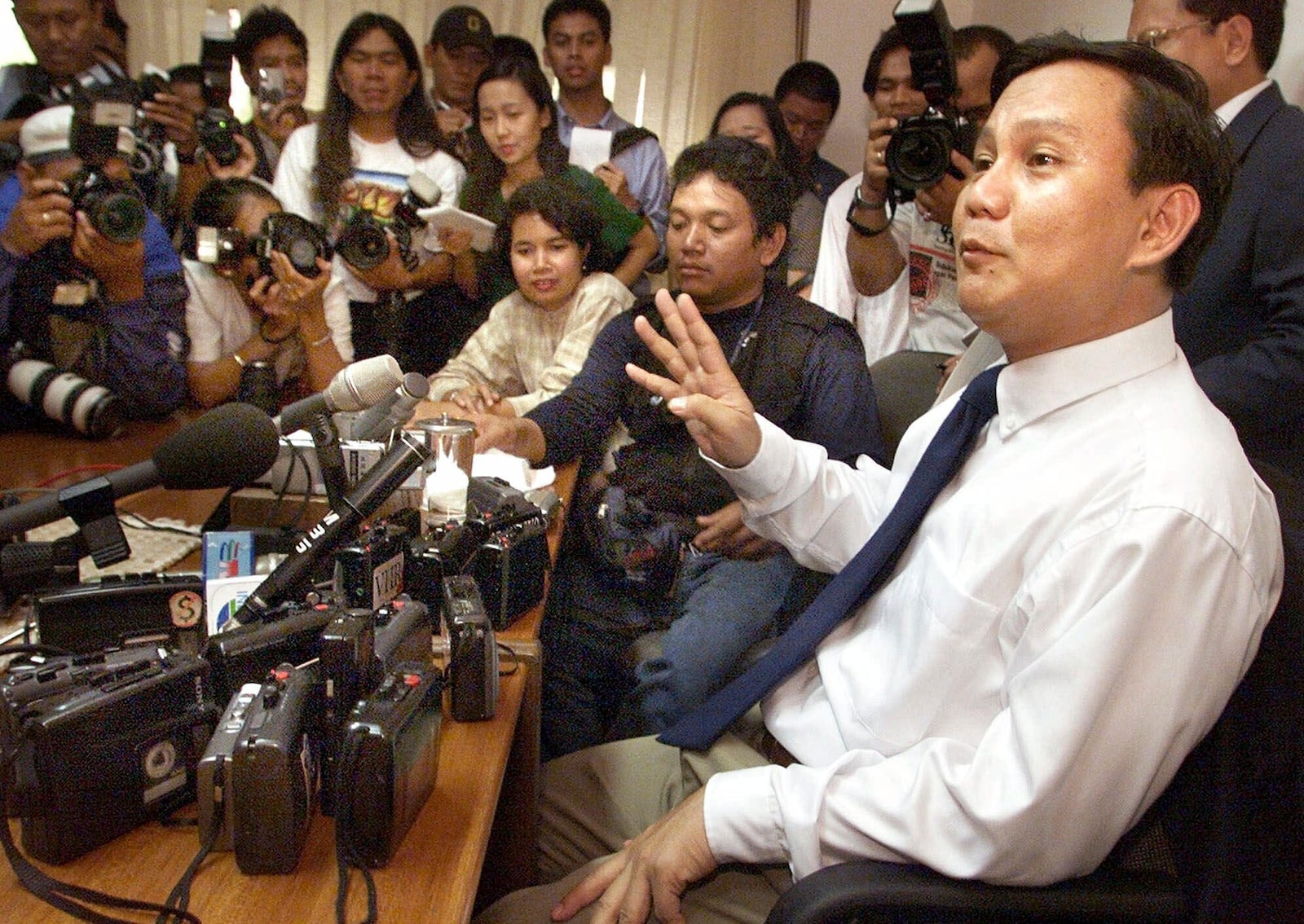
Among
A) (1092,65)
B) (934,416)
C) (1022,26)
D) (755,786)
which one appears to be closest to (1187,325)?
(934,416)

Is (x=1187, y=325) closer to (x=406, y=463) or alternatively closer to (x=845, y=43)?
(x=406, y=463)

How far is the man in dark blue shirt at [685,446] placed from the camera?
188 cm

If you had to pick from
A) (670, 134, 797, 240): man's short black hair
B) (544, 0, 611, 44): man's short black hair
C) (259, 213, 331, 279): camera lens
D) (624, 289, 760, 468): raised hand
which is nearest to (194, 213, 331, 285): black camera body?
(259, 213, 331, 279): camera lens

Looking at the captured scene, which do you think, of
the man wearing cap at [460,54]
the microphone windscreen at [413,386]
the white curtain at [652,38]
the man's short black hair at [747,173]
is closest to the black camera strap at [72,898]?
the microphone windscreen at [413,386]

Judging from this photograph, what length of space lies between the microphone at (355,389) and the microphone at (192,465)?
0.16 metres

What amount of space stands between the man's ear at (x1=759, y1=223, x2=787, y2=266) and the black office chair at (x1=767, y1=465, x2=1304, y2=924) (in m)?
1.33

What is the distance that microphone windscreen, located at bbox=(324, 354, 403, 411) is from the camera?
3.89 ft

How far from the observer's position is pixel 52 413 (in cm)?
202

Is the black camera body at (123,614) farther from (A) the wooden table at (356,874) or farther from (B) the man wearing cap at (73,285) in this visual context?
(B) the man wearing cap at (73,285)

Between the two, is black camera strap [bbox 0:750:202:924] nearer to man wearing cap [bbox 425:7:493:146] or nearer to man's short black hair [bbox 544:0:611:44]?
man wearing cap [bbox 425:7:493:146]

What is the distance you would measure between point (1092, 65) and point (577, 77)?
8.21 feet

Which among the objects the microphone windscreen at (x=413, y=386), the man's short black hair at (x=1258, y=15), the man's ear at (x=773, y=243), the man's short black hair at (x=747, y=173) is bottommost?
the microphone windscreen at (x=413, y=386)

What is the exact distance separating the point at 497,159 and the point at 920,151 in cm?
140

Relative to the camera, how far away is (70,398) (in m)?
2.00
